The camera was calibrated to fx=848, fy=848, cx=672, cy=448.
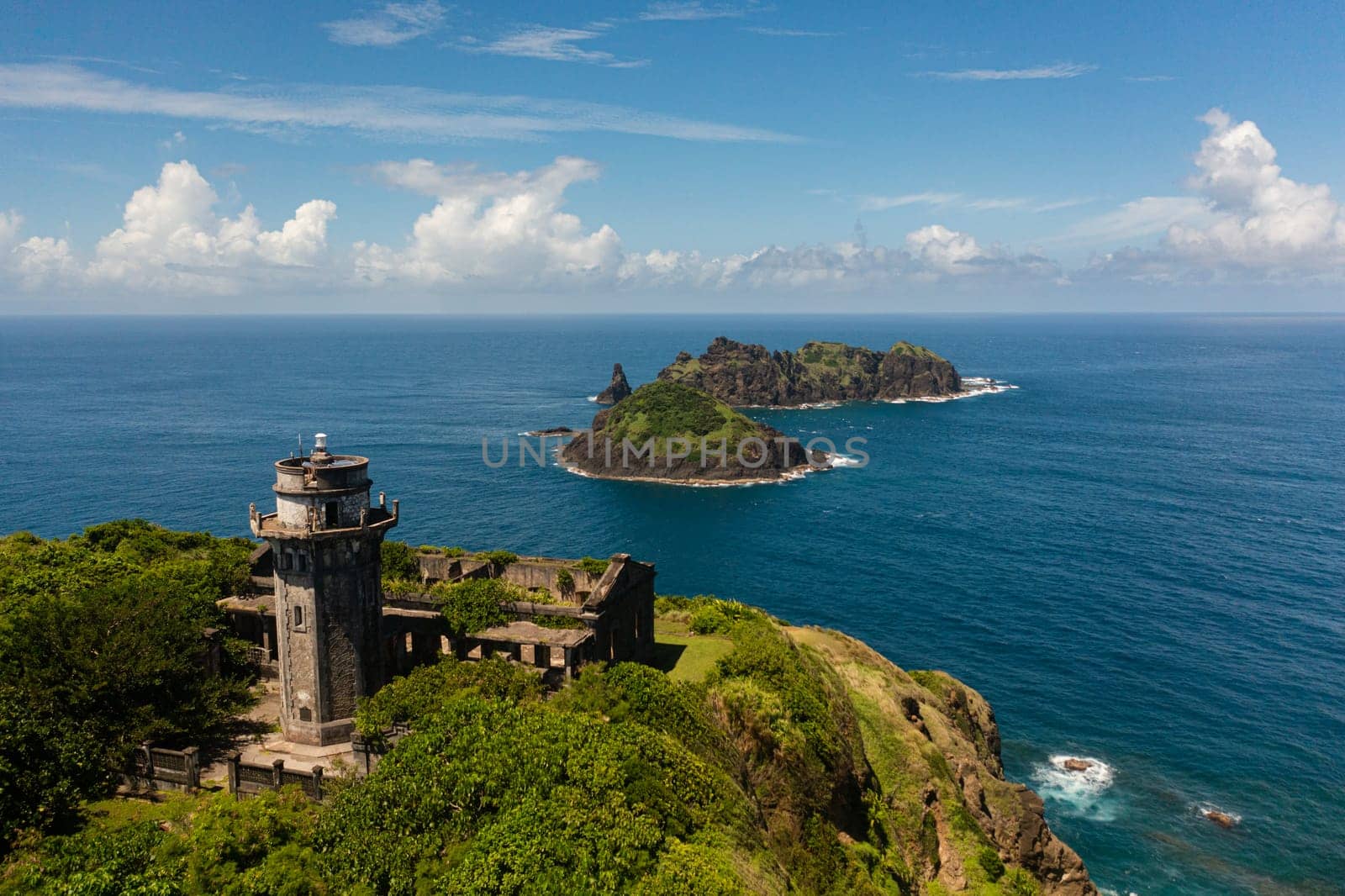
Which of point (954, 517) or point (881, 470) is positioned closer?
point (954, 517)

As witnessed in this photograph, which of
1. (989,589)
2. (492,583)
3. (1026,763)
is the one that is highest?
(492,583)

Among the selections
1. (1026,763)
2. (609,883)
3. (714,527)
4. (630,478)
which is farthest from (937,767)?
(630,478)

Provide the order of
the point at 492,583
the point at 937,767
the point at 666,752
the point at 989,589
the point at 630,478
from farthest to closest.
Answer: the point at 630,478 < the point at 989,589 < the point at 937,767 < the point at 492,583 < the point at 666,752

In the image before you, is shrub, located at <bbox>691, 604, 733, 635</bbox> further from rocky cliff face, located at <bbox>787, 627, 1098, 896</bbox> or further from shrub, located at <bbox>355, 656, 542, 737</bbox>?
shrub, located at <bbox>355, 656, 542, 737</bbox>

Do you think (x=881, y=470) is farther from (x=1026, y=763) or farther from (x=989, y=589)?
(x=1026, y=763)

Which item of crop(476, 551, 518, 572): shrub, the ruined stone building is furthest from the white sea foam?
crop(476, 551, 518, 572): shrub

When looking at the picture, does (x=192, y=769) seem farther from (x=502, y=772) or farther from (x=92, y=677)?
(x=502, y=772)
